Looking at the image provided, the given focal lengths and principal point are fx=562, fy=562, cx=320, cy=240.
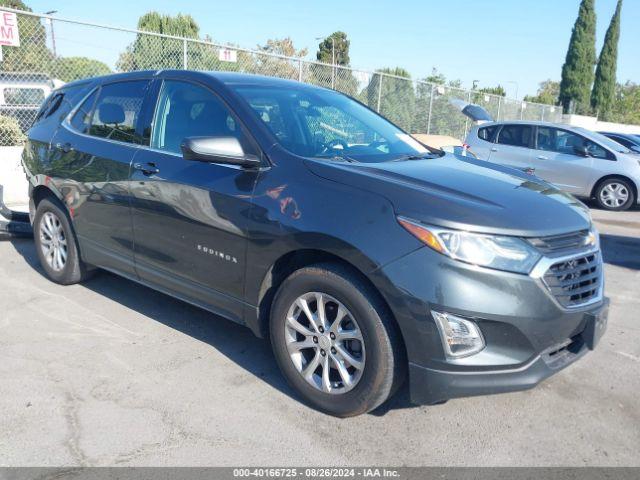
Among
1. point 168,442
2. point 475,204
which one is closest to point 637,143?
point 475,204

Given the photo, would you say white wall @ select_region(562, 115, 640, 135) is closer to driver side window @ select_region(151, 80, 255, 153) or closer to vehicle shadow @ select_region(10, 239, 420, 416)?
vehicle shadow @ select_region(10, 239, 420, 416)

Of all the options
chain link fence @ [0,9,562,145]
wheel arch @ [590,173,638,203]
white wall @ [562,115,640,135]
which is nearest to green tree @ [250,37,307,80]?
chain link fence @ [0,9,562,145]

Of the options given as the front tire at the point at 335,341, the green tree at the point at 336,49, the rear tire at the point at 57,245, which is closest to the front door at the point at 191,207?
the front tire at the point at 335,341

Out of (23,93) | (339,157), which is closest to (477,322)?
(339,157)

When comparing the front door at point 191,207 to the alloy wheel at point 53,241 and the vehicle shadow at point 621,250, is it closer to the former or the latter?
the alloy wheel at point 53,241

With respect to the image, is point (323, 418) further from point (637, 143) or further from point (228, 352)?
point (637, 143)

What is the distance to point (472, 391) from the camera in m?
2.64

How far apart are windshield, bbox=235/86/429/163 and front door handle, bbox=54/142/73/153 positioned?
1812 mm

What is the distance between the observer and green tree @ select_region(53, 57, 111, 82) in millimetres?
9305

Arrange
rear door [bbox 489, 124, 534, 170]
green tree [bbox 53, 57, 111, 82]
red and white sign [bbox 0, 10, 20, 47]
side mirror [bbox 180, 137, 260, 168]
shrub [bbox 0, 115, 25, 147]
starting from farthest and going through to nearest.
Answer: rear door [bbox 489, 124, 534, 170] → green tree [bbox 53, 57, 111, 82] → shrub [bbox 0, 115, 25, 147] → red and white sign [bbox 0, 10, 20, 47] → side mirror [bbox 180, 137, 260, 168]

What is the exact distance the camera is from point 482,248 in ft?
8.46

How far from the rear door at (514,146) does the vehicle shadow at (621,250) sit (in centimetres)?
328

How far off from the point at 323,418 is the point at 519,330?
1147mm

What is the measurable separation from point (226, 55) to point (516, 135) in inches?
235
